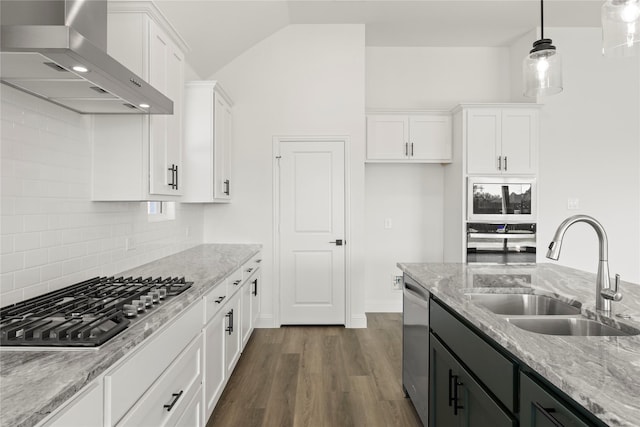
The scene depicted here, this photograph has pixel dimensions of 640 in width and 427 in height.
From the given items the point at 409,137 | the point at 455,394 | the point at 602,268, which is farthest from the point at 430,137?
the point at 455,394

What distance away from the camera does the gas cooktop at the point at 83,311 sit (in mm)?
1170

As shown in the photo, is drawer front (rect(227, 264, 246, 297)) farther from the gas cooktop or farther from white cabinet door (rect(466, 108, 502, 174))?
white cabinet door (rect(466, 108, 502, 174))

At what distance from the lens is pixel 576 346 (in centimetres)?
113

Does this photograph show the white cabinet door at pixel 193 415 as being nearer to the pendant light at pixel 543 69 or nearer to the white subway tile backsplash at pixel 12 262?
the white subway tile backsplash at pixel 12 262

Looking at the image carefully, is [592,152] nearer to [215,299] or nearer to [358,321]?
[358,321]

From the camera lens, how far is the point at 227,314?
2.67 metres

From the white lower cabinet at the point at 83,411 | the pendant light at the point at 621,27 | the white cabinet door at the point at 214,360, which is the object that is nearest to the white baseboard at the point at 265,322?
the white cabinet door at the point at 214,360

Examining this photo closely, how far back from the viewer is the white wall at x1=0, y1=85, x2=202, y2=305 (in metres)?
1.63

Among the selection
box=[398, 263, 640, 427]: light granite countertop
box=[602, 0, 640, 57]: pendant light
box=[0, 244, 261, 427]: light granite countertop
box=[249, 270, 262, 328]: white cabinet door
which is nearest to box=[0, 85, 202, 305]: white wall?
box=[0, 244, 261, 427]: light granite countertop

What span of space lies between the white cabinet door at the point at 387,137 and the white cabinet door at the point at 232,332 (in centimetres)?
240

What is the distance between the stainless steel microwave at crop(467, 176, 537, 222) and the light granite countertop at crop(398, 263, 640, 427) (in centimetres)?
203

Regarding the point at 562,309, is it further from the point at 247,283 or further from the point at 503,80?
the point at 503,80

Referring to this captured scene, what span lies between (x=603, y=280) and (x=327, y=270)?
120 inches

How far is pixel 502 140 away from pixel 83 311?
4138 mm
